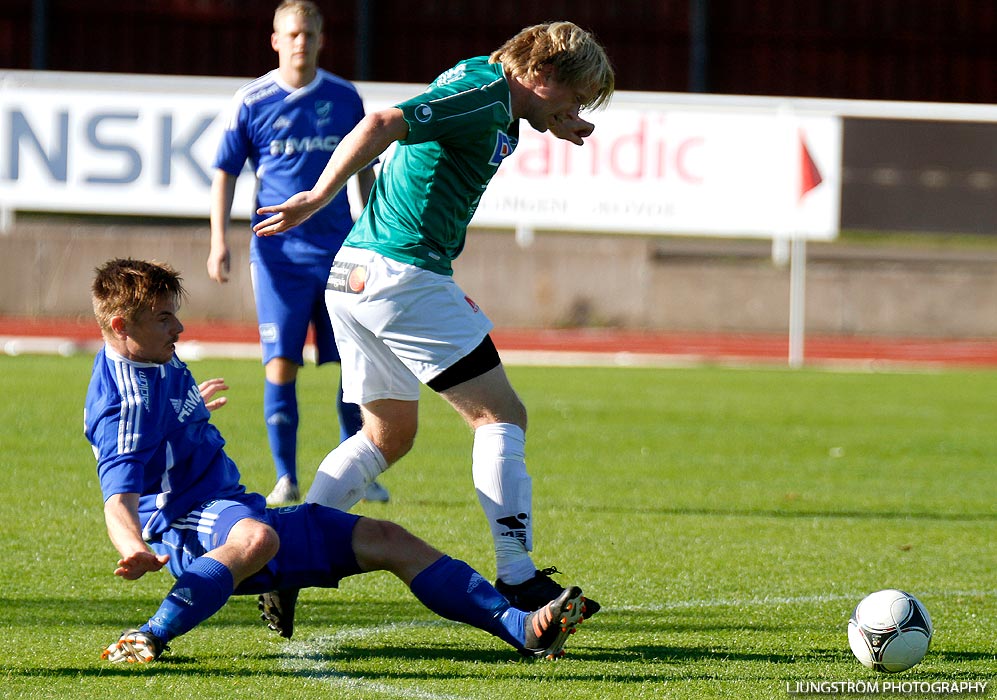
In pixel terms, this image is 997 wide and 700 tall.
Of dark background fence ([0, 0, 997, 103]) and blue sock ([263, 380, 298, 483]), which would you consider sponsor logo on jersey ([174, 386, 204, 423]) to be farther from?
dark background fence ([0, 0, 997, 103])

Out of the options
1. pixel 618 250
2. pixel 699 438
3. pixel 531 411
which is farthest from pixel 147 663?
pixel 618 250

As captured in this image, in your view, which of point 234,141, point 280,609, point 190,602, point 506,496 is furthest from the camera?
point 234,141

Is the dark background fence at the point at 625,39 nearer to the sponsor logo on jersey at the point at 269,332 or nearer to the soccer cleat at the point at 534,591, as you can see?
the sponsor logo on jersey at the point at 269,332

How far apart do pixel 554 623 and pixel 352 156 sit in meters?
1.33

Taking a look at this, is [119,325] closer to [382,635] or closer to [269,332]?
[382,635]

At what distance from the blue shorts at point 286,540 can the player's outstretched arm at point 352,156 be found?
0.79 m

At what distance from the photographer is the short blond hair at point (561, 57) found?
4078mm

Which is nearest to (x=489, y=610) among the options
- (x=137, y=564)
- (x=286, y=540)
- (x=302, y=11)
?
(x=286, y=540)

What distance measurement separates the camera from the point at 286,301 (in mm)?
6492

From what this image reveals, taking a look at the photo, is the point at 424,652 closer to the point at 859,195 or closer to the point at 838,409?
the point at 838,409

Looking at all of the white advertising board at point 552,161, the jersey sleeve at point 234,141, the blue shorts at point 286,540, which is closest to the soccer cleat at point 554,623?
the blue shorts at point 286,540

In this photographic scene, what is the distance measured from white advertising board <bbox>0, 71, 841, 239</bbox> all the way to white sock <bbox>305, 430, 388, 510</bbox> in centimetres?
1010

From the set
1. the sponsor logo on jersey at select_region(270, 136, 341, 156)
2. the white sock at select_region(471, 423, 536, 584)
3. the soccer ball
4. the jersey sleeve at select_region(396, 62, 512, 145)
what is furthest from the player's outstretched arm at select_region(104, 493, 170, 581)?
the sponsor logo on jersey at select_region(270, 136, 341, 156)

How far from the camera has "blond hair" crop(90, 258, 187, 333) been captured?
12.4ft
